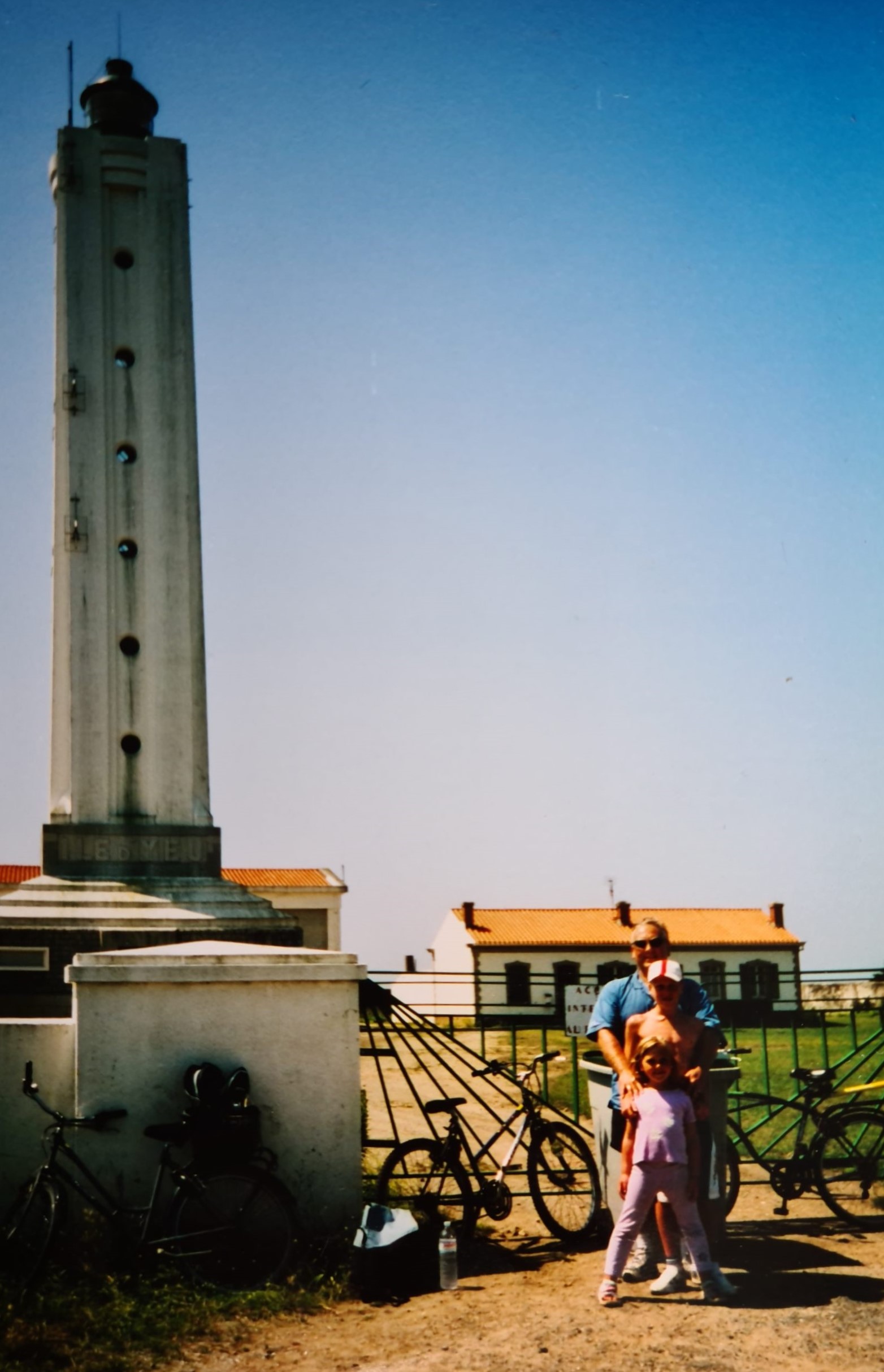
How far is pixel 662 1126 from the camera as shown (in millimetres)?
6887

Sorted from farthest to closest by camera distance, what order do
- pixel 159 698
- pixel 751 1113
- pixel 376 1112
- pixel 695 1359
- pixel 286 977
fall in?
pixel 376 1112 → pixel 751 1113 → pixel 159 698 → pixel 286 977 → pixel 695 1359

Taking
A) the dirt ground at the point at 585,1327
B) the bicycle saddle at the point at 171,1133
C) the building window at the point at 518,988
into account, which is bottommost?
the building window at the point at 518,988

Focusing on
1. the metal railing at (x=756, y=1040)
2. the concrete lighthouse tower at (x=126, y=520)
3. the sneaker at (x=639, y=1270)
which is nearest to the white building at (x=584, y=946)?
the metal railing at (x=756, y=1040)

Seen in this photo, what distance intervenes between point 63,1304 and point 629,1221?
126 inches

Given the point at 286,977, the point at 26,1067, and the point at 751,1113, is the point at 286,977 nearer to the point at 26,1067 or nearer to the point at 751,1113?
the point at 26,1067

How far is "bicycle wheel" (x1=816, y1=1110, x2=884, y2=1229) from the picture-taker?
8875 millimetres

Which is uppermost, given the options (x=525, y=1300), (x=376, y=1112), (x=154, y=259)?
(x=154, y=259)

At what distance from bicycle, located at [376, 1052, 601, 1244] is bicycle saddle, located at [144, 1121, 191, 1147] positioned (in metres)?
1.41

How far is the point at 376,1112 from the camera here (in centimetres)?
1700

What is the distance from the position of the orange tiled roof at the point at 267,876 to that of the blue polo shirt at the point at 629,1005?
3676 cm

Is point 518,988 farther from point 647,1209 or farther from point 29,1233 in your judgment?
point 647,1209

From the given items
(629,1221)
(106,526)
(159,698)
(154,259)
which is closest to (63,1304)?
(629,1221)

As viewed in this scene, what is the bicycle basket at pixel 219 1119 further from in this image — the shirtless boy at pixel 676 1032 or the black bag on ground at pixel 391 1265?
the shirtless boy at pixel 676 1032

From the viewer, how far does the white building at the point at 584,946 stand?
2010 inches
